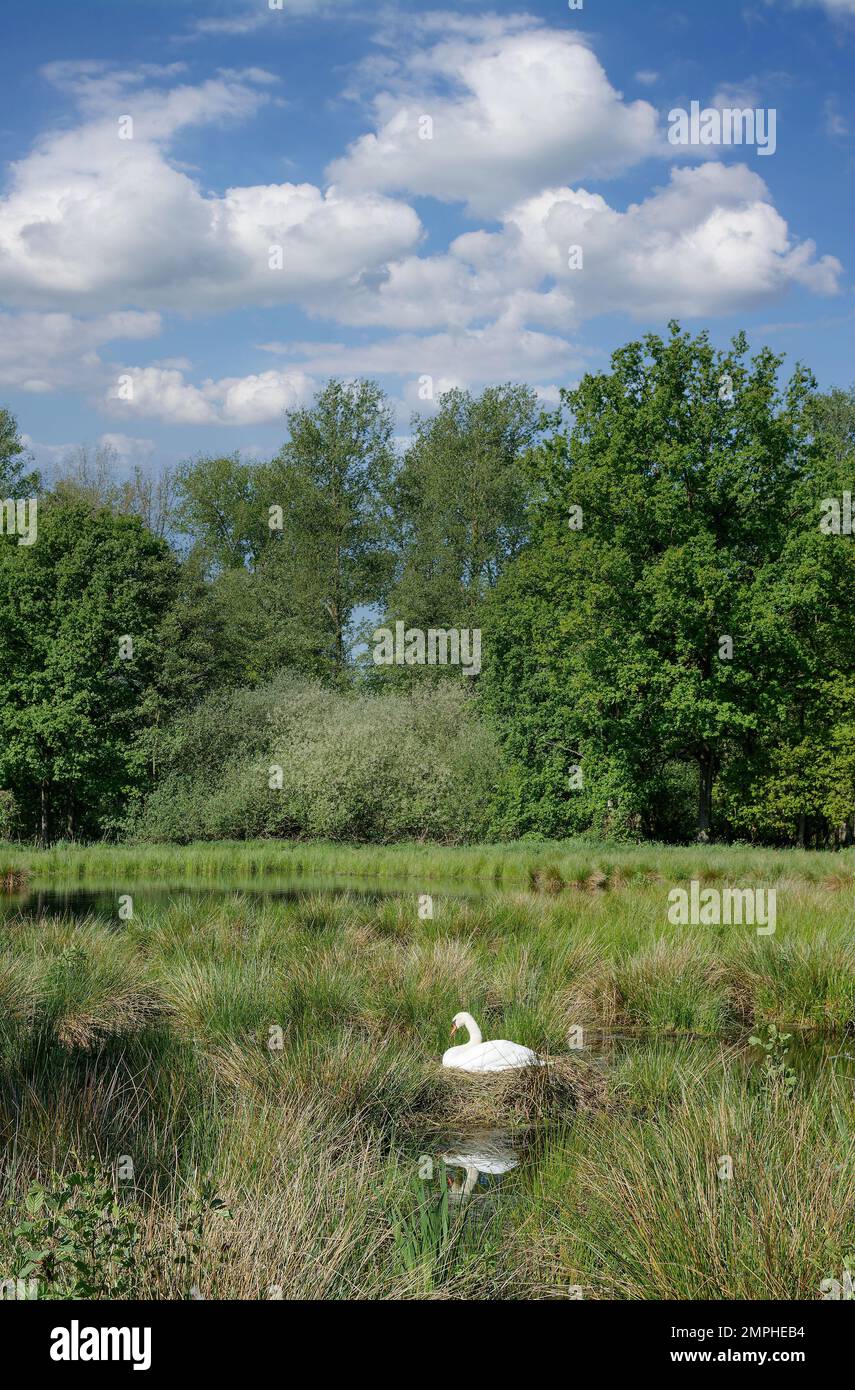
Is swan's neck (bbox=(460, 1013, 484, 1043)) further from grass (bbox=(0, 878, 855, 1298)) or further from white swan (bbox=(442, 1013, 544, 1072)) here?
grass (bbox=(0, 878, 855, 1298))

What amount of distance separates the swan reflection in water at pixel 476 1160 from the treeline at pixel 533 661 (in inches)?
911

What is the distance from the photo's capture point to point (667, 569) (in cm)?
2894

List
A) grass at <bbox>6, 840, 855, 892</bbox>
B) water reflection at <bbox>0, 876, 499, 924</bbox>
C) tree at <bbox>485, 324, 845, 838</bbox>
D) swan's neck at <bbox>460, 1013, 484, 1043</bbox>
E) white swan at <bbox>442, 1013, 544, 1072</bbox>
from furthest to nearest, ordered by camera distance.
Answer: tree at <bbox>485, 324, 845, 838</bbox>
grass at <bbox>6, 840, 855, 892</bbox>
water reflection at <bbox>0, 876, 499, 924</bbox>
swan's neck at <bbox>460, 1013, 484, 1043</bbox>
white swan at <bbox>442, 1013, 544, 1072</bbox>

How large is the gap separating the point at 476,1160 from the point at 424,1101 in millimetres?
901

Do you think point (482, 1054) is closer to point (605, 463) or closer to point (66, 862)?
point (66, 862)

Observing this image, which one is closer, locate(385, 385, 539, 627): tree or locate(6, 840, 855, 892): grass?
locate(6, 840, 855, 892): grass

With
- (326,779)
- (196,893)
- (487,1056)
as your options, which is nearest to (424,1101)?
(487,1056)

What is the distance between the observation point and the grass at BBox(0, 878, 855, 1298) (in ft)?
13.7

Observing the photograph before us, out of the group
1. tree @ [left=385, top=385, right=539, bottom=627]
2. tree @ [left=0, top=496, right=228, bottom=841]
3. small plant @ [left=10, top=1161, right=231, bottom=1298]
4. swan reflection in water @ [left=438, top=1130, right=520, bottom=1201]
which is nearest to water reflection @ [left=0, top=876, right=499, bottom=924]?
swan reflection in water @ [left=438, top=1130, right=520, bottom=1201]

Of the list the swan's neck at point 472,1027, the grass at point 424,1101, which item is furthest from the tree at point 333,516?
the swan's neck at point 472,1027

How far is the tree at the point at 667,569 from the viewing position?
2964 centimetres

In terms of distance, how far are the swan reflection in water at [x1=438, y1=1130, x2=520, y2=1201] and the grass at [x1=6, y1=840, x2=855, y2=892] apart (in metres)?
14.4

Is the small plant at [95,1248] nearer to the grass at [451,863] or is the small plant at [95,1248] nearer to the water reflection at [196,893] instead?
the water reflection at [196,893]
